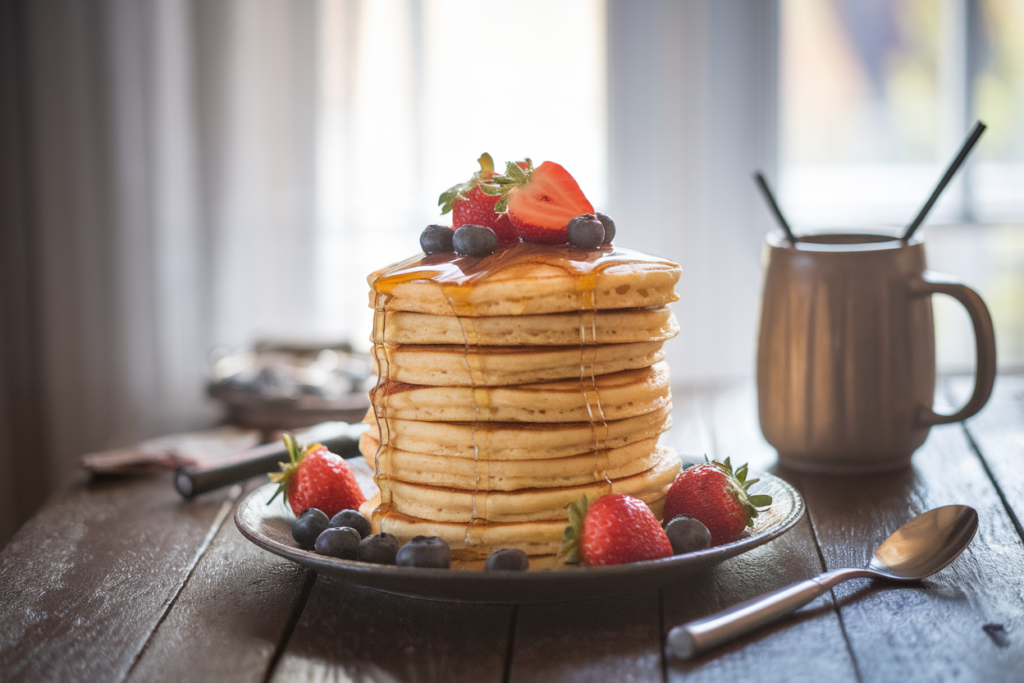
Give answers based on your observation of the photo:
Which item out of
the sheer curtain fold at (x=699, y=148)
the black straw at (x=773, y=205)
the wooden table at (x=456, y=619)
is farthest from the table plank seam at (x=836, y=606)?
the sheer curtain fold at (x=699, y=148)

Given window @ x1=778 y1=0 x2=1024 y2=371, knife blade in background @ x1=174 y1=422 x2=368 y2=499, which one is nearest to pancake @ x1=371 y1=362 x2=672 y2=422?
knife blade in background @ x1=174 y1=422 x2=368 y2=499

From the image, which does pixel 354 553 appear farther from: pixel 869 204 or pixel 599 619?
pixel 869 204

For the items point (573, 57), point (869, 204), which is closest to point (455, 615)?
point (573, 57)

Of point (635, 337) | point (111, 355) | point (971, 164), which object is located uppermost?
point (971, 164)

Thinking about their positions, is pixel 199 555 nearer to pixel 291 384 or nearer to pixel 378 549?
pixel 378 549

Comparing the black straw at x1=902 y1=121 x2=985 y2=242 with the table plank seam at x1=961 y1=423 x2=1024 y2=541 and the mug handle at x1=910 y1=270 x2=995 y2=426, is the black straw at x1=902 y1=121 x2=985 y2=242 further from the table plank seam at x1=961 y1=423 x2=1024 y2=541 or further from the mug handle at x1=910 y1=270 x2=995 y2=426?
the table plank seam at x1=961 y1=423 x2=1024 y2=541

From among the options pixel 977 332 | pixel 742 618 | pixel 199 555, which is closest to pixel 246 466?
pixel 199 555

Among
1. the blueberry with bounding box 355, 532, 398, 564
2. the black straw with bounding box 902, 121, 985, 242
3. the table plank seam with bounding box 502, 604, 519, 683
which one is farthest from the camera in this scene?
the black straw with bounding box 902, 121, 985, 242
